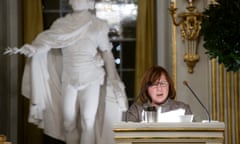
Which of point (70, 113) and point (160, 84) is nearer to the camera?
point (160, 84)

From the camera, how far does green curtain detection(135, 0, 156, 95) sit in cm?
584

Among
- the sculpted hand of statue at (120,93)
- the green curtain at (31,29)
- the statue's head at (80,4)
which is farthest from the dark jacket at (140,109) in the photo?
the green curtain at (31,29)

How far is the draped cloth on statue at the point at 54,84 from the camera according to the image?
493cm

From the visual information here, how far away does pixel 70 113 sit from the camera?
4.89m

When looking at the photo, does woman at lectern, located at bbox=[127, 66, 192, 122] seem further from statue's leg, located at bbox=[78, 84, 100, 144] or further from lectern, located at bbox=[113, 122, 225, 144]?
statue's leg, located at bbox=[78, 84, 100, 144]

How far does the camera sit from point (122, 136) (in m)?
3.25

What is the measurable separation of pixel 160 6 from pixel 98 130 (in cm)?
139

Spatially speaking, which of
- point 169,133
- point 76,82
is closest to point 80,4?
point 76,82

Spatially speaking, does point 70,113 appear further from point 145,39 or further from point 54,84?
point 145,39

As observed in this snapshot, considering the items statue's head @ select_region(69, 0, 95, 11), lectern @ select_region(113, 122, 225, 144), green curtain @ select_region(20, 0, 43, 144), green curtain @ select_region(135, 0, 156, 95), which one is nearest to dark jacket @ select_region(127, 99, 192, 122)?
lectern @ select_region(113, 122, 225, 144)

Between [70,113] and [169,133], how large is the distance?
1745mm

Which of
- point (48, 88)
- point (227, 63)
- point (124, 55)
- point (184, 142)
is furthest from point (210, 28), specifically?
point (124, 55)

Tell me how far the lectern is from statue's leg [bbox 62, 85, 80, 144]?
1.62m

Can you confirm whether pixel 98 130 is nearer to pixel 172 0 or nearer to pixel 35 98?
pixel 35 98
